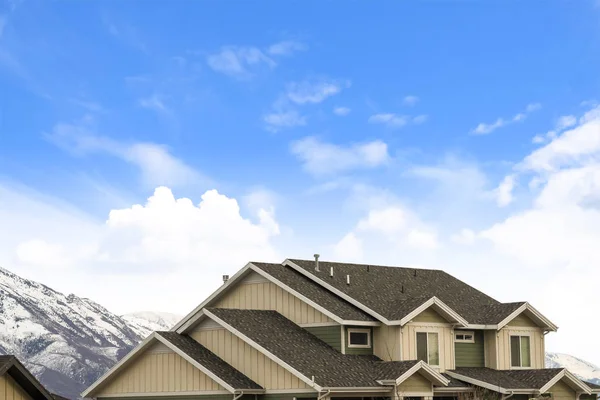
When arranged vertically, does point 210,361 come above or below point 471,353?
below

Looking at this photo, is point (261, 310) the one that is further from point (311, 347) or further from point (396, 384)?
point (396, 384)

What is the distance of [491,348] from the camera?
57188 millimetres

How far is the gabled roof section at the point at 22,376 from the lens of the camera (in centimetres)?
3844

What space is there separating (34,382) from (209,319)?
502 inches

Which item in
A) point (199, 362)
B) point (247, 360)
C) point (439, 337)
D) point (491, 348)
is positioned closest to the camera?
point (199, 362)

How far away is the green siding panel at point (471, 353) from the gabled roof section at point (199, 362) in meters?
11.9

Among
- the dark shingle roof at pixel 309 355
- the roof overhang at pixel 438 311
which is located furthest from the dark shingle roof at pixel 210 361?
the roof overhang at pixel 438 311

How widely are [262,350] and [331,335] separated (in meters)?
4.85

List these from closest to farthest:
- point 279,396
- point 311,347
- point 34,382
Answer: point 34,382 → point 279,396 → point 311,347

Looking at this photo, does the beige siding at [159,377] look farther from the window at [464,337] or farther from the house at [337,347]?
the window at [464,337]

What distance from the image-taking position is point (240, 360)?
49.4 m

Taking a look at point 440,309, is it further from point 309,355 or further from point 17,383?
point 17,383

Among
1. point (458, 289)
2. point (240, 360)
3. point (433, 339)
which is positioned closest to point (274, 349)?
point (240, 360)

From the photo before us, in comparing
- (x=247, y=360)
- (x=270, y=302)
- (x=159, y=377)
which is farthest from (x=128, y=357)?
(x=270, y=302)
